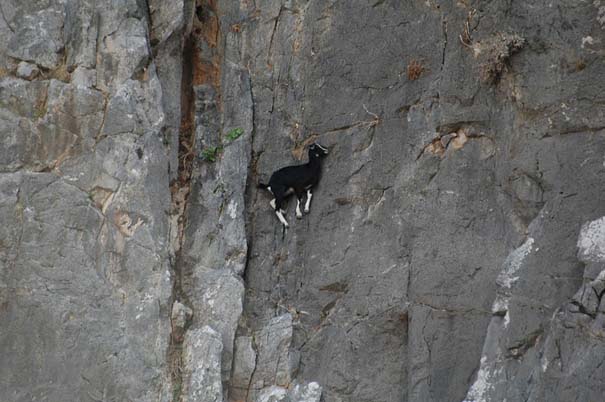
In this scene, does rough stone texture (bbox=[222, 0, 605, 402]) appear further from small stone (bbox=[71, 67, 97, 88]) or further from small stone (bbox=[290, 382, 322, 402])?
small stone (bbox=[71, 67, 97, 88])

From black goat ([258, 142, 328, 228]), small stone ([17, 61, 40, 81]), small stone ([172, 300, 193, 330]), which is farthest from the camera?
small stone ([17, 61, 40, 81])

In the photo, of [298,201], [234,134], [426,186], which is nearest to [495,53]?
[426,186]

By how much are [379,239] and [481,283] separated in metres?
1.63

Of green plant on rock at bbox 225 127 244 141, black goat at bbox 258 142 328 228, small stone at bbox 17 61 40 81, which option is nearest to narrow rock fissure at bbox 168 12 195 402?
green plant on rock at bbox 225 127 244 141

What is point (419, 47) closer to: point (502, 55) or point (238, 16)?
point (502, 55)

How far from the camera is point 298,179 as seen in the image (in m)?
13.3

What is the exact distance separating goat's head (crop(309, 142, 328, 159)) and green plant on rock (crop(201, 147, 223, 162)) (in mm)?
1524

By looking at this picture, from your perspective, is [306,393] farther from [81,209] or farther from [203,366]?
[81,209]

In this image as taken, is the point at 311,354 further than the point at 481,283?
Yes

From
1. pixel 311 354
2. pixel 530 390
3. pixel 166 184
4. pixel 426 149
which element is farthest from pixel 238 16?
pixel 530 390

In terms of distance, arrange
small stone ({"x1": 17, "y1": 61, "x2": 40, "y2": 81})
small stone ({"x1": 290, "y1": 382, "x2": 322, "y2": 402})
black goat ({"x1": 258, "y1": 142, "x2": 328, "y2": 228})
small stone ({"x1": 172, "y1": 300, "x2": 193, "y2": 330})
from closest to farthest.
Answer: small stone ({"x1": 290, "y1": 382, "x2": 322, "y2": 402}) → small stone ({"x1": 172, "y1": 300, "x2": 193, "y2": 330}) → black goat ({"x1": 258, "y1": 142, "x2": 328, "y2": 228}) → small stone ({"x1": 17, "y1": 61, "x2": 40, "y2": 81})

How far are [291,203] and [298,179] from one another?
52cm

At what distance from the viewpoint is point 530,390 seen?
9703 mm

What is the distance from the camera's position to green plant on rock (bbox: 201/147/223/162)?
14094 mm
